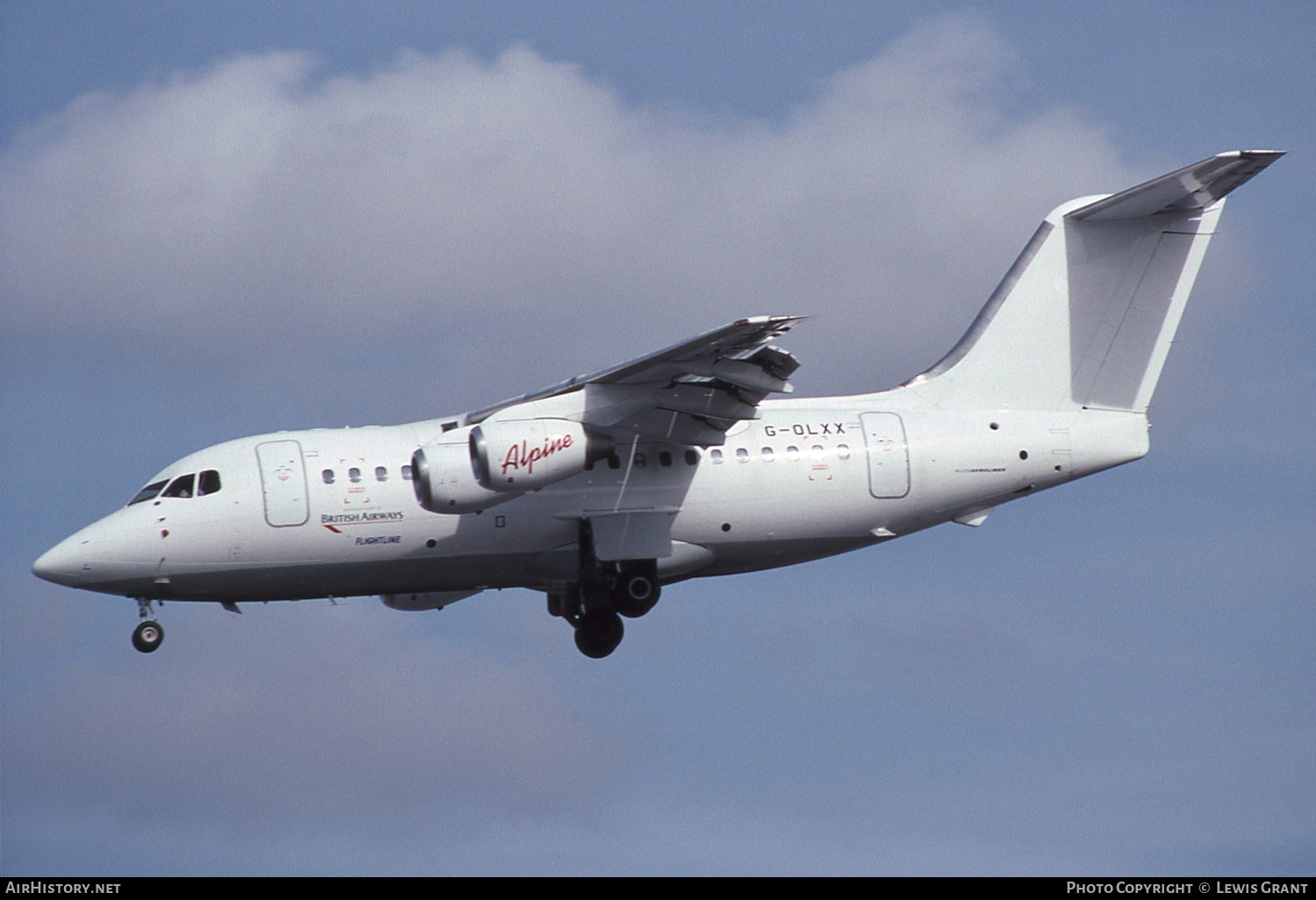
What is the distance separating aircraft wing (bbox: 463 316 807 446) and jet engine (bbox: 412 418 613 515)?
406 millimetres

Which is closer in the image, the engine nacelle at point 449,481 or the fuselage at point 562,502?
the engine nacelle at point 449,481

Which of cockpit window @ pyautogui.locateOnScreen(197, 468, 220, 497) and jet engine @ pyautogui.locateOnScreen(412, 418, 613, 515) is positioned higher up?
cockpit window @ pyautogui.locateOnScreen(197, 468, 220, 497)

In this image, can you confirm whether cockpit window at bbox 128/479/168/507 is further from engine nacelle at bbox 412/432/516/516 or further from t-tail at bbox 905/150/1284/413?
t-tail at bbox 905/150/1284/413

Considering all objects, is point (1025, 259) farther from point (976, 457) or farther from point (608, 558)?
point (608, 558)

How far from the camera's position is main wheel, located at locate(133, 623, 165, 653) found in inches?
714

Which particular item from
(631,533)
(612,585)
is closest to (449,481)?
(631,533)

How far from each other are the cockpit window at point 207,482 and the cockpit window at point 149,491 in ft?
1.28

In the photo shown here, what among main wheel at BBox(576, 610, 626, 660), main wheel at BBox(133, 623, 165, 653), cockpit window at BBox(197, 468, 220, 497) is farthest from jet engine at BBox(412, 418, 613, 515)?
main wheel at BBox(133, 623, 165, 653)

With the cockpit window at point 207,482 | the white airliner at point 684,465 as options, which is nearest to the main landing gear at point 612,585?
the white airliner at point 684,465

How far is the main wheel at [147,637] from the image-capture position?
18141 millimetres

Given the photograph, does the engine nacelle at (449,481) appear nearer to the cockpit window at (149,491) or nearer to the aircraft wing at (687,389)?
the aircraft wing at (687,389)

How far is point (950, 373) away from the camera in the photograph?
1981 cm
